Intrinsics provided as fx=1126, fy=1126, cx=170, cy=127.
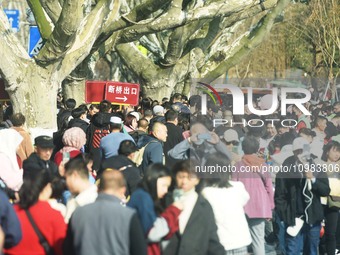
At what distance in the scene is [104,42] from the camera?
25.7 metres

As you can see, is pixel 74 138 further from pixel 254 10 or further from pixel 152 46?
pixel 152 46

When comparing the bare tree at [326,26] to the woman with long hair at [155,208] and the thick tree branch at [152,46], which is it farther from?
the woman with long hair at [155,208]

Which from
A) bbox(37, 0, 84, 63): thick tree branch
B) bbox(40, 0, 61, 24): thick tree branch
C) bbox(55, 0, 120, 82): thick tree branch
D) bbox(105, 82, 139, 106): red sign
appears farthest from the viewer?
bbox(40, 0, 61, 24): thick tree branch

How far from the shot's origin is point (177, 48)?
3181 centimetres

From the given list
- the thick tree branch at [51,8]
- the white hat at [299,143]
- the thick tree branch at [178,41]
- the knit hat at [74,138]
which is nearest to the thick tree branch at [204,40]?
the thick tree branch at [178,41]

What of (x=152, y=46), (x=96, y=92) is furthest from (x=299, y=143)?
(x=152, y=46)

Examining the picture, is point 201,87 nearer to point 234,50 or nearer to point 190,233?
point 190,233

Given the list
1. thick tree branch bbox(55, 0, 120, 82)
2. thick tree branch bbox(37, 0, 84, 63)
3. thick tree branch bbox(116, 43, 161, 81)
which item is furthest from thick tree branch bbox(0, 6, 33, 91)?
thick tree branch bbox(116, 43, 161, 81)

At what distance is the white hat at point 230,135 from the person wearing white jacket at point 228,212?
2.16 m

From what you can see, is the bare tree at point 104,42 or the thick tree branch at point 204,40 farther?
the thick tree branch at point 204,40

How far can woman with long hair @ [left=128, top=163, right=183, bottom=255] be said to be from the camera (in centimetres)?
904

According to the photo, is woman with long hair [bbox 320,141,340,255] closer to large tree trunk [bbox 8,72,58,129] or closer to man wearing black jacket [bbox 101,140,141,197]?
man wearing black jacket [bbox 101,140,141,197]

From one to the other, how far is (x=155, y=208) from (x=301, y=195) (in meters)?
4.27

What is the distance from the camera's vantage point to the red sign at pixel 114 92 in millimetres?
22667
